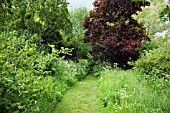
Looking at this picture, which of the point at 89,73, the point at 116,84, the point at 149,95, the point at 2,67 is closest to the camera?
the point at 2,67

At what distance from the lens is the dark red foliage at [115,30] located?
1198 cm

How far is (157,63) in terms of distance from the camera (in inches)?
353

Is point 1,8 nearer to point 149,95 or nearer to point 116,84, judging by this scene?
point 116,84

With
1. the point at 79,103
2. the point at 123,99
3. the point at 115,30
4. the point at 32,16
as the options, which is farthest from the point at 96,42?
the point at 123,99

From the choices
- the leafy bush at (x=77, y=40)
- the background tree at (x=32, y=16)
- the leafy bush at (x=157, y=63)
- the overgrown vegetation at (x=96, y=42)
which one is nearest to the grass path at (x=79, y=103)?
the overgrown vegetation at (x=96, y=42)

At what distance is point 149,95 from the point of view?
5043 millimetres

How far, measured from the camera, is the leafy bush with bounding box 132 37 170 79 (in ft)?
27.7

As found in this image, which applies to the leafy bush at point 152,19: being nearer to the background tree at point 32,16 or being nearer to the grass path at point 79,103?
the background tree at point 32,16

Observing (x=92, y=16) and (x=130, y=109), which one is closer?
(x=130, y=109)

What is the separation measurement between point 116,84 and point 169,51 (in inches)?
121

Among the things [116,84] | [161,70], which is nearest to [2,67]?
[116,84]

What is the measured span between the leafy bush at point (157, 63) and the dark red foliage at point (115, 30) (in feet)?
7.09

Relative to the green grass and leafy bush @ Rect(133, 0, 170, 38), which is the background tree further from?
leafy bush @ Rect(133, 0, 170, 38)

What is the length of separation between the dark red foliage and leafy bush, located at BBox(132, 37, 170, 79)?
2.16 metres
